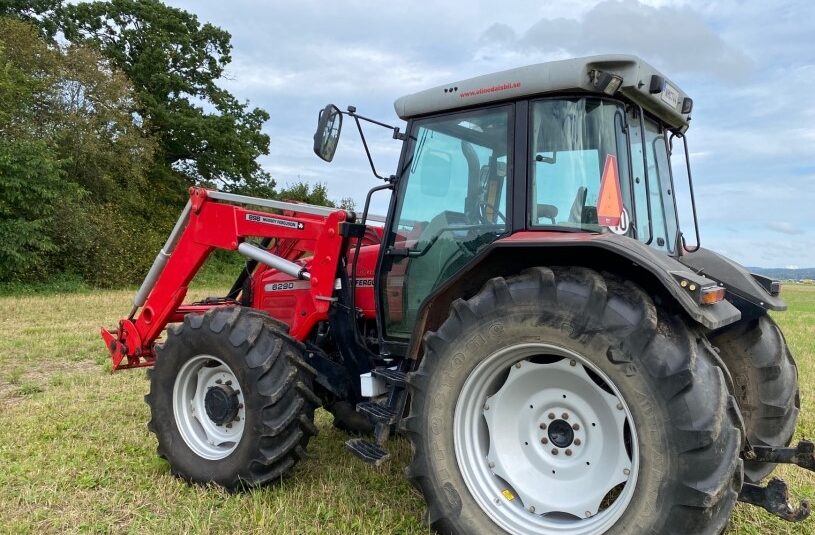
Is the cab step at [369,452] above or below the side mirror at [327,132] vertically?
below

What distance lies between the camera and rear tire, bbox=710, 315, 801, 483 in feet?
11.3

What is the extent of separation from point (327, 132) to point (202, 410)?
195 cm

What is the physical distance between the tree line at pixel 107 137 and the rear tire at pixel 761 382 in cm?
1767

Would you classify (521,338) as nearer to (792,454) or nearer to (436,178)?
(436,178)

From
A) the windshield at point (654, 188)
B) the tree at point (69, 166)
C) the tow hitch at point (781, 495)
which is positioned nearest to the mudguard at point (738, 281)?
the windshield at point (654, 188)

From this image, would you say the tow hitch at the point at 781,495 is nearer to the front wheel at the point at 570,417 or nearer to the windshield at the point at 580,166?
the front wheel at the point at 570,417

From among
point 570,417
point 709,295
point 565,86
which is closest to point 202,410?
point 570,417

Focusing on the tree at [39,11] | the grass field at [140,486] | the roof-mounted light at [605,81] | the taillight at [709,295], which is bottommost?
the grass field at [140,486]

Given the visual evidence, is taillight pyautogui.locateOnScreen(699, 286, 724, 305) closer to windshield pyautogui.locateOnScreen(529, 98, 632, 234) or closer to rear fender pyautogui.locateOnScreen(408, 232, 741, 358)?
rear fender pyautogui.locateOnScreen(408, 232, 741, 358)

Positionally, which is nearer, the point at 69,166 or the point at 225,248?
the point at 225,248

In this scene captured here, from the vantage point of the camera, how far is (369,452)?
10.8 feet

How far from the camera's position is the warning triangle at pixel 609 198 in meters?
2.98

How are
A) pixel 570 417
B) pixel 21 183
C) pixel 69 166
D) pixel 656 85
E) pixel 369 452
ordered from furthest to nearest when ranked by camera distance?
1. pixel 69 166
2. pixel 21 183
3. pixel 369 452
4. pixel 656 85
5. pixel 570 417

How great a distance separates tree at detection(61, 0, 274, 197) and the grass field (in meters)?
21.5
